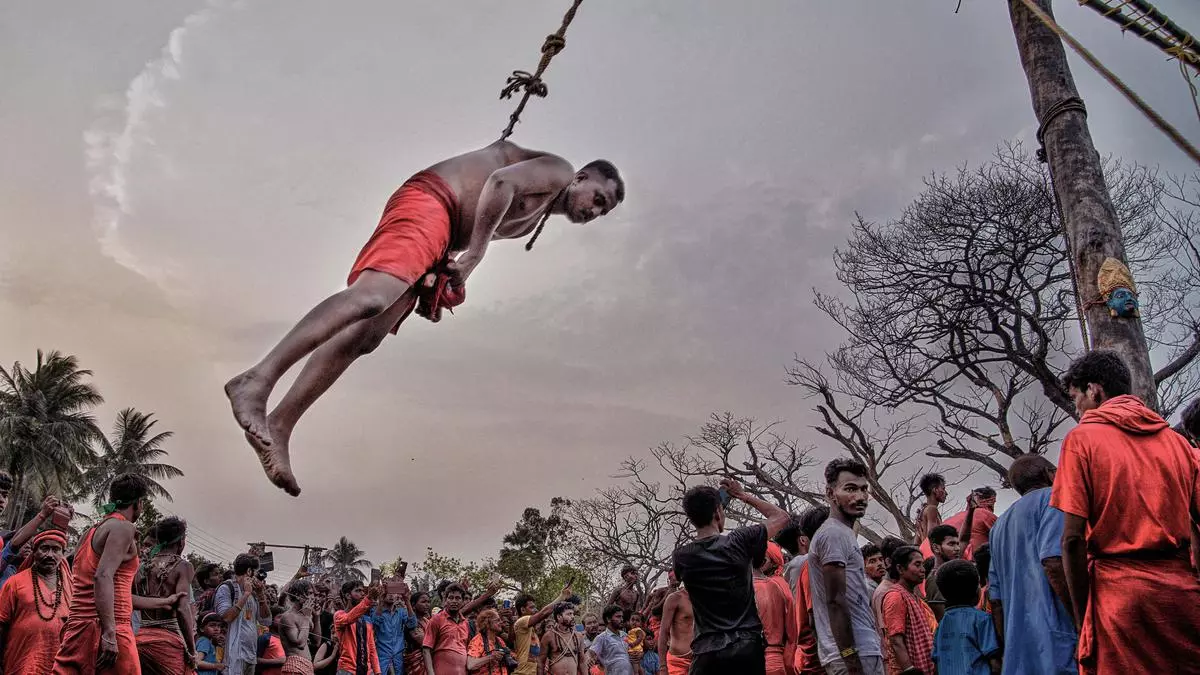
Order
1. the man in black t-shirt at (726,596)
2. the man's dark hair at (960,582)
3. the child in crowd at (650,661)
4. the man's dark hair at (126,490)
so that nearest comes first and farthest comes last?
1. the man in black t-shirt at (726,596)
2. the man's dark hair at (960,582)
3. the man's dark hair at (126,490)
4. the child in crowd at (650,661)

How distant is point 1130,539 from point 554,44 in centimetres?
300

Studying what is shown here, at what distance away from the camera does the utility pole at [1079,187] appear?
5.32 m

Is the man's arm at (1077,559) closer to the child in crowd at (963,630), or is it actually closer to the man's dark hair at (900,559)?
the child in crowd at (963,630)

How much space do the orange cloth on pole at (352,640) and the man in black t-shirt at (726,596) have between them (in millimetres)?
5447

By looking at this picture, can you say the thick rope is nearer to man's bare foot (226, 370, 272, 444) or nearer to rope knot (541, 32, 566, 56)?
rope knot (541, 32, 566, 56)

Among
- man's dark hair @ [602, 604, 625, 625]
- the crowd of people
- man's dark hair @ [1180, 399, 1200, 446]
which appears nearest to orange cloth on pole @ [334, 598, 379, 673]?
the crowd of people

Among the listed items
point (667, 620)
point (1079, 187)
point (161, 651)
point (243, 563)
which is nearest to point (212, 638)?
point (243, 563)

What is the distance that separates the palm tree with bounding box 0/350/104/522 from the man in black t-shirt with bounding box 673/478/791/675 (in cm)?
3457

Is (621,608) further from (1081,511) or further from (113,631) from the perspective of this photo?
(1081,511)

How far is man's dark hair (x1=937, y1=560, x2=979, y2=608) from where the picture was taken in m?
4.89

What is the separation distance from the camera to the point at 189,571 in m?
5.96

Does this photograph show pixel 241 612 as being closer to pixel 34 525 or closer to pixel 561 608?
pixel 34 525

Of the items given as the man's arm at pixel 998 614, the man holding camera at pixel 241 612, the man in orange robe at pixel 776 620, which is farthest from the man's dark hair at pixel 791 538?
the man holding camera at pixel 241 612

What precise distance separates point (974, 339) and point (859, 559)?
11494 mm
